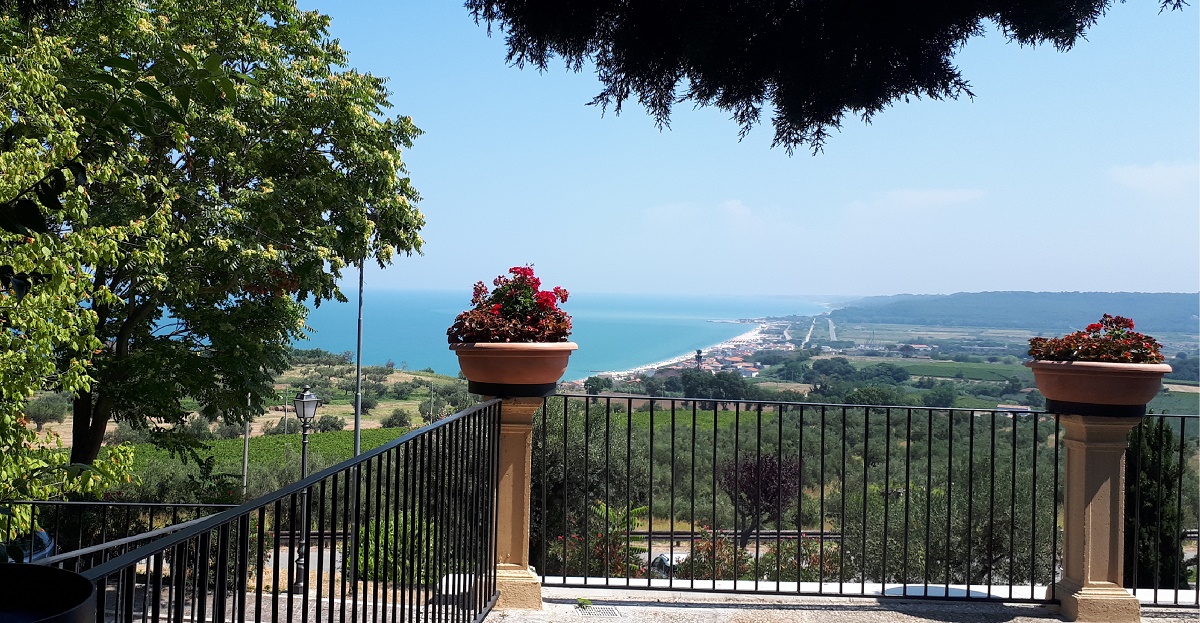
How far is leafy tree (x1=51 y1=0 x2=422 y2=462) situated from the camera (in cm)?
1106

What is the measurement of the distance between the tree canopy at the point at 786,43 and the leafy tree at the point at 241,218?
392 inches

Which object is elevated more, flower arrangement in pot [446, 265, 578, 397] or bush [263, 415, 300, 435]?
flower arrangement in pot [446, 265, 578, 397]

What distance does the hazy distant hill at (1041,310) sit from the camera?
4016 cm

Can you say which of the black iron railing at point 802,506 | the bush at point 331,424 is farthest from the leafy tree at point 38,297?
the bush at point 331,424

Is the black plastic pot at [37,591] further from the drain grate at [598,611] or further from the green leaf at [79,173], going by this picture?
the drain grate at [598,611]

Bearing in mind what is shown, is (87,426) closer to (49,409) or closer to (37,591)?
(37,591)

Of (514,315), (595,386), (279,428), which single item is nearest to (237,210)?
(595,386)

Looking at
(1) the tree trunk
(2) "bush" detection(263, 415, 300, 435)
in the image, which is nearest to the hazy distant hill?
(1) the tree trunk

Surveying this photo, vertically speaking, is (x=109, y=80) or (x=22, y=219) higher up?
(x=109, y=80)

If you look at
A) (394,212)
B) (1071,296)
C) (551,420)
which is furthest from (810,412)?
(1071,296)

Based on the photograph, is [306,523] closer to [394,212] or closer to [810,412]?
[394,212]

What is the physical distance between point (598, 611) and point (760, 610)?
2.68 feet

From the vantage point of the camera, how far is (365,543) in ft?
6.84

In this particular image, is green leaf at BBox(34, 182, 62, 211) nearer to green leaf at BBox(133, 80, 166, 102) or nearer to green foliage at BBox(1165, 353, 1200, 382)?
green leaf at BBox(133, 80, 166, 102)
